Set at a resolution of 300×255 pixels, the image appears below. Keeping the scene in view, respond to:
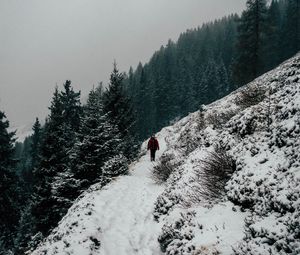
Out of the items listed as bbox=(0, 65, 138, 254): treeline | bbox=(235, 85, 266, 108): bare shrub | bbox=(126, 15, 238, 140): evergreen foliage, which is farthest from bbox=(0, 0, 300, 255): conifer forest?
bbox=(126, 15, 238, 140): evergreen foliage

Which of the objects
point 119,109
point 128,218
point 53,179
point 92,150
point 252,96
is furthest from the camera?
point 119,109

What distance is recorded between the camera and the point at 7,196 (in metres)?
23.8

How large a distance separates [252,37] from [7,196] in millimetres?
30108

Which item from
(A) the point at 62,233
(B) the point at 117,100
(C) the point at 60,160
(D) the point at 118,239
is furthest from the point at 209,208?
(B) the point at 117,100

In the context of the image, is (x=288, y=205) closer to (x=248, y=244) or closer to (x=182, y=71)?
(x=248, y=244)

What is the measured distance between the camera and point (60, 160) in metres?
21.0

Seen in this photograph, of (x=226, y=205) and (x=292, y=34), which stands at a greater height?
(x=292, y=34)

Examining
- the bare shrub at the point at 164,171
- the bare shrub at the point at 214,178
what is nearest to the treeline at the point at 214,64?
the bare shrub at the point at 164,171

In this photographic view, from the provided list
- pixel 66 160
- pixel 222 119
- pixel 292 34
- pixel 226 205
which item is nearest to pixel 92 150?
pixel 66 160

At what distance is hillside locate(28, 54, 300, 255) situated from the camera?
5.10 meters

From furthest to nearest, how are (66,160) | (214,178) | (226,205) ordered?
(66,160) → (214,178) → (226,205)

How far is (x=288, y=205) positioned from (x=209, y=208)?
251 cm

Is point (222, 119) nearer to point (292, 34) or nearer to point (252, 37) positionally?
point (252, 37)

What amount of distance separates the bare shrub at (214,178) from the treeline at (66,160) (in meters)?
6.13
